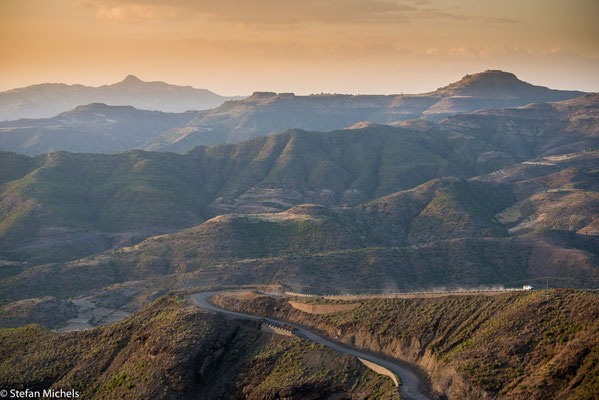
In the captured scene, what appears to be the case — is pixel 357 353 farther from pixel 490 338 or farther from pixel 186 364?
pixel 186 364

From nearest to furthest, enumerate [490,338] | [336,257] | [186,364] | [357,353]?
[490,338]
[357,353]
[186,364]
[336,257]

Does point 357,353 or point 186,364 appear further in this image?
point 186,364

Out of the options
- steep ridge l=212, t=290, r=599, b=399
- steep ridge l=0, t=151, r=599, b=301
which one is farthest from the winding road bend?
steep ridge l=0, t=151, r=599, b=301

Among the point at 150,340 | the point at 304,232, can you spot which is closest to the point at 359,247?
the point at 304,232

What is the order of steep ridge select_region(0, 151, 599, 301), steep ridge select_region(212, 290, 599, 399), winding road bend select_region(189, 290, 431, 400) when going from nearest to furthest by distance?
1. steep ridge select_region(212, 290, 599, 399)
2. winding road bend select_region(189, 290, 431, 400)
3. steep ridge select_region(0, 151, 599, 301)

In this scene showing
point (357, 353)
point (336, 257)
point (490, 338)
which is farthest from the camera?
point (336, 257)

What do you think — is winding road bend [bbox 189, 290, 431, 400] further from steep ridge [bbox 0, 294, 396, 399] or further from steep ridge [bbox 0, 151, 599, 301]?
steep ridge [bbox 0, 151, 599, 301]

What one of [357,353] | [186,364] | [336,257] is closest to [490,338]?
[357,353]

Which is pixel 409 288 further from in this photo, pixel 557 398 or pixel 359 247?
pixel 557 398
